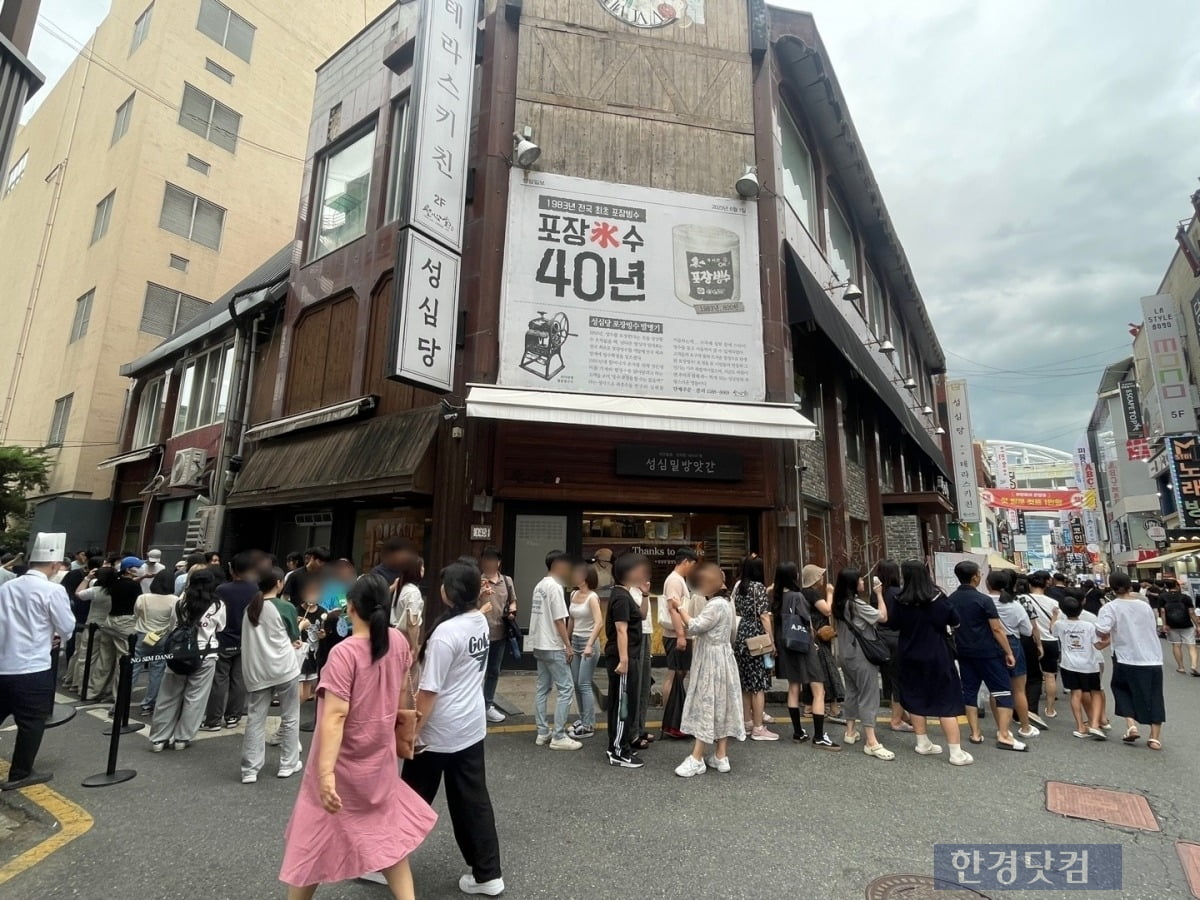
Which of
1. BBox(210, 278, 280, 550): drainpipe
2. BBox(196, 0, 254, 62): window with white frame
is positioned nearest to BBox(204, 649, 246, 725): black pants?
BBox(210, 278, 280, 550): drainpipe

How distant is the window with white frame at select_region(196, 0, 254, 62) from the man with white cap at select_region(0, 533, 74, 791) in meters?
28.9

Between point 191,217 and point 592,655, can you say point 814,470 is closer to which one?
point 592,655

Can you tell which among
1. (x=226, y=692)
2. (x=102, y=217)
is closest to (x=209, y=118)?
(x=102, y=217)

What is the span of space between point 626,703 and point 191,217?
26621 mm

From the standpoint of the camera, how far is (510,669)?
9.28m

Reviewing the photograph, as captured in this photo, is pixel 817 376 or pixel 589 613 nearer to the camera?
pixel 589 613

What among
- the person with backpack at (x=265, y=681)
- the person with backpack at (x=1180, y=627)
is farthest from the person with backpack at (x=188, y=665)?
the person with backpack at (x=1180, y=627)

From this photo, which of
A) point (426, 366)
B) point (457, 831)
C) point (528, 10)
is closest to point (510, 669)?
point (426, 366)

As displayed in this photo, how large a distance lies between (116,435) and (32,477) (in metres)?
2.55

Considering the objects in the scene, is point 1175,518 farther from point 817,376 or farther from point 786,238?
point 786,238

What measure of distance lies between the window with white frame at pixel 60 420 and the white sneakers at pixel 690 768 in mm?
25186

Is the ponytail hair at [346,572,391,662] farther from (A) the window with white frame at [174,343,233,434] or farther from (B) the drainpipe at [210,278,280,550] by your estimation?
(A) the window with white frame at [174,343,233,434]

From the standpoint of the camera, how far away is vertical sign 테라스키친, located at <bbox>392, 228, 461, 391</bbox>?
8938 millimetres

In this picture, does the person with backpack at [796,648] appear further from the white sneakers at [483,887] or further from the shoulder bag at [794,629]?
the white sneakers at [483,887]
